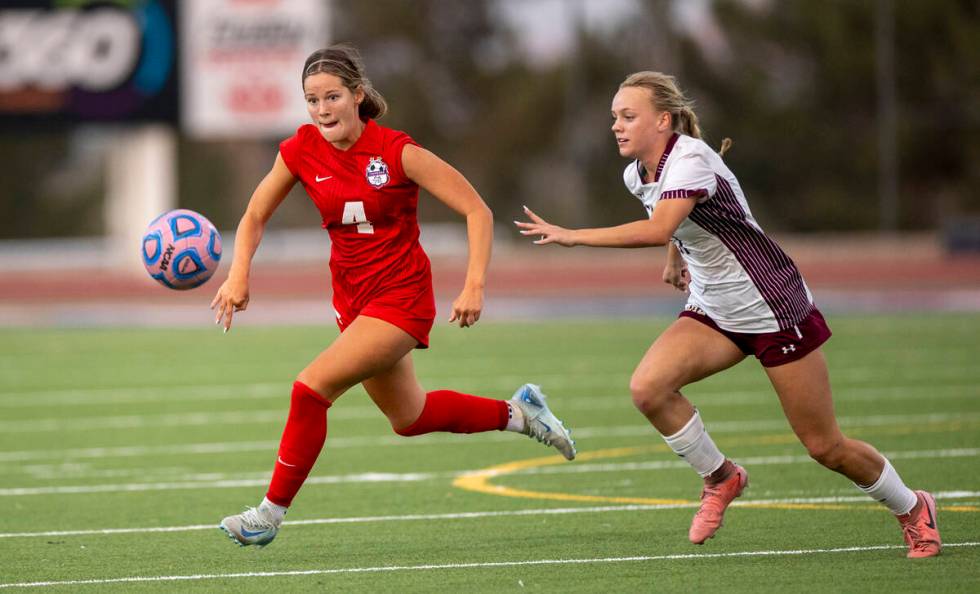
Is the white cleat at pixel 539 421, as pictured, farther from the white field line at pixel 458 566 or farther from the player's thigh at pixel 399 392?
the white field line at pixel 458 566

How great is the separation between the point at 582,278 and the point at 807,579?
26.1 meters

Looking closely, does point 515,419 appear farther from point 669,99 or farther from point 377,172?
point 669,99

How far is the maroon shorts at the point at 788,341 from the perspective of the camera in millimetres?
6469

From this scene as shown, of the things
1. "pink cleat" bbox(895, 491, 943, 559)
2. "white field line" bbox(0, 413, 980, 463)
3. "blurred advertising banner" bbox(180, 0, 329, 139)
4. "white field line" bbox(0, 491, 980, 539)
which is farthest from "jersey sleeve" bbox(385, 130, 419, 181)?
"blurred advertising banner" bbox(180, 0, 329, 139)

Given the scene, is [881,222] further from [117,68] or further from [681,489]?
[681,489]

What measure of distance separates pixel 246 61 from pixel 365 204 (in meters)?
22.9

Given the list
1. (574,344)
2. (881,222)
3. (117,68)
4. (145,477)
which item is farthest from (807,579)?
(881,222)

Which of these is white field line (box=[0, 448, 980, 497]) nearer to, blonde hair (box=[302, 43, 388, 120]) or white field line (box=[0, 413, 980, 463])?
white field line (box=[0, 413, 980, 463])

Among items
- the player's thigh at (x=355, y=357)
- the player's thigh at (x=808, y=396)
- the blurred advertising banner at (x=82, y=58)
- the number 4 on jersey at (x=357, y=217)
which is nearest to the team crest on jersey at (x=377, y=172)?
the number 4 on jersey at (x=357, y=217)

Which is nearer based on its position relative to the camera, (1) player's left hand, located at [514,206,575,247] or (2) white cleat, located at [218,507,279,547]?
(1) player's left hand, located at [514,206,575,247]

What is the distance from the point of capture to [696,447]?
6820mm

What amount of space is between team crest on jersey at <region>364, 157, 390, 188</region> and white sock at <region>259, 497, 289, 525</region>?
139 cm

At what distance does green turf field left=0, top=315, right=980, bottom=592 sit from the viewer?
6.43 m

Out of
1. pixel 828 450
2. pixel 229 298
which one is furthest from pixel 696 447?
pixel 229 298
